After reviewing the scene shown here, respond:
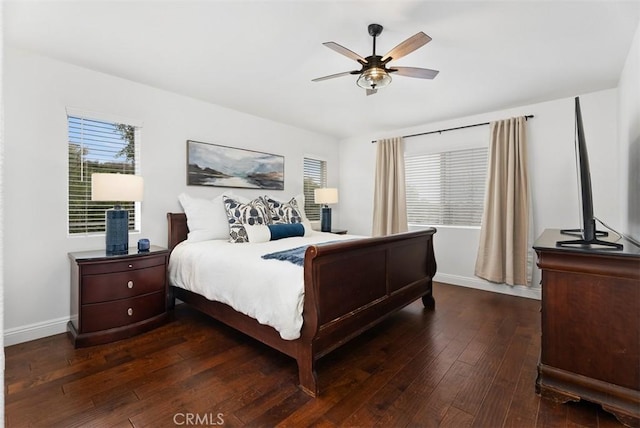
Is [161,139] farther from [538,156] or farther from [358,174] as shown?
[538,156]

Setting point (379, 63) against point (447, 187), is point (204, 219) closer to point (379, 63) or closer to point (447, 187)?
point (379, 63)

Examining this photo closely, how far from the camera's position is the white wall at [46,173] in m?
2.55

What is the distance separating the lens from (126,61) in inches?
107

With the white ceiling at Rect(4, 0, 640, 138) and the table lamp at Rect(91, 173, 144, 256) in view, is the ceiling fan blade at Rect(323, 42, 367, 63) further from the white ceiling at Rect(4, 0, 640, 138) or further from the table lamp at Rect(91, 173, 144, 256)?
the table lamp at Rect(91, 173, 144, 256)

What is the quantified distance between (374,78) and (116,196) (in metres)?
2.39

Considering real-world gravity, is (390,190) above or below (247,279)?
above

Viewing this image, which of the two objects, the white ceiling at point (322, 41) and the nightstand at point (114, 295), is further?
the nightstand at point (114, 295)

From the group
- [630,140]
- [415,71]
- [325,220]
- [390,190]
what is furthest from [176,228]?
[630,140]

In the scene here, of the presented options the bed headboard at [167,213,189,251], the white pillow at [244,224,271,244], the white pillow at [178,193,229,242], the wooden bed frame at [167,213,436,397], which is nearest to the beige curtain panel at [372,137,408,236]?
the wooden bed frame at [167,213,436,397]

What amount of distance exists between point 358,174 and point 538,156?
2.69 m

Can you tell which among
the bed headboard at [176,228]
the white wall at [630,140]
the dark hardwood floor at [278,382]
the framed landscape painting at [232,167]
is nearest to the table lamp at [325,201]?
the framed landscape painting at [232,167]

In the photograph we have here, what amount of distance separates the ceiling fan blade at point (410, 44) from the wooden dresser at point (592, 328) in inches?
59.9

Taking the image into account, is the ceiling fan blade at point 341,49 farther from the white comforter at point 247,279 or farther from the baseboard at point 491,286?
the baseboard at point 491,286

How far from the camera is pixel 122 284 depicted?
8.64 feet
